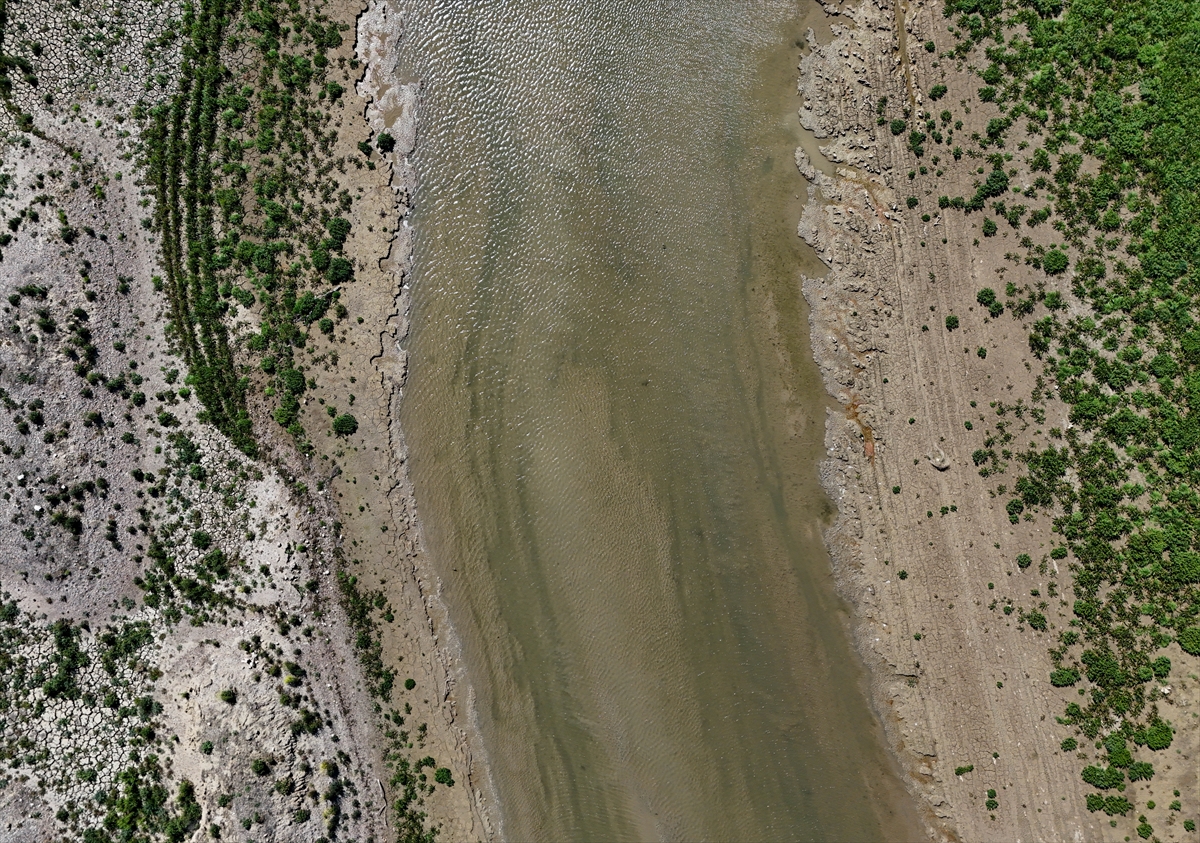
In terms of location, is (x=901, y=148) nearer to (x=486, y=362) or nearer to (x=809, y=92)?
(x=809, y=92)

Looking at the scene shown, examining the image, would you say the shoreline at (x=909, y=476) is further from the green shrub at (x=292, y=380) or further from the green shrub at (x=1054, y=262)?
the green shrub at (x=292, y=380)

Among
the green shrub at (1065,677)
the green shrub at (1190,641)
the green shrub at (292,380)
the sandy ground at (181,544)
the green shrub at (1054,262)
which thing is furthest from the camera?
the green shrub at (1054,262)

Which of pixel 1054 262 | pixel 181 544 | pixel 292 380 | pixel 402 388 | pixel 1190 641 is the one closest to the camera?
pixel 1190 641

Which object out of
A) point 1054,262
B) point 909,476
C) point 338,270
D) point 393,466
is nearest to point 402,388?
point 393,466

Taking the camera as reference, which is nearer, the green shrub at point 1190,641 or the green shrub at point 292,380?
the green shrub at point 1190,641

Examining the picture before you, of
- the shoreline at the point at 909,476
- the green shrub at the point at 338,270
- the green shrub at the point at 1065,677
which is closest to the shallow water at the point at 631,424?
the shoreline at the point at 909,476

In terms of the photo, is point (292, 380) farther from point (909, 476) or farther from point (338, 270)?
point (909, 476)
